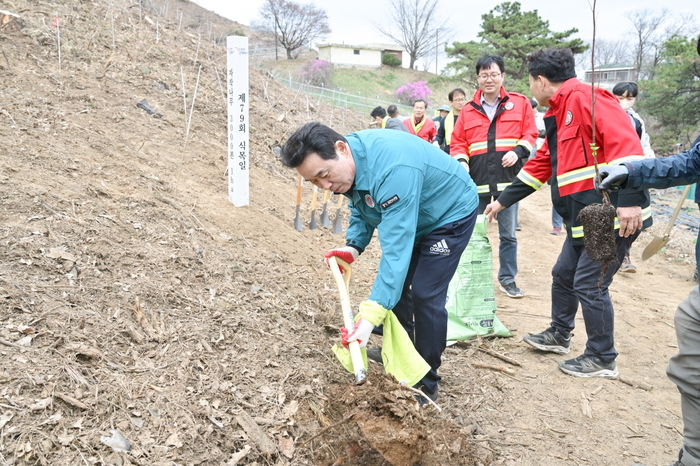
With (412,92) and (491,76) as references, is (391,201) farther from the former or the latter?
(412,92)

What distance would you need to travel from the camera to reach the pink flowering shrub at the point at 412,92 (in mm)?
28859

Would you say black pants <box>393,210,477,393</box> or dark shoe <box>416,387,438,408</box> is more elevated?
black pants <box>393,210,477,393</box>

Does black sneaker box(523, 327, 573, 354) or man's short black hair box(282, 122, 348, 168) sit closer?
man's short black hair box(282, 122, 348, 168)

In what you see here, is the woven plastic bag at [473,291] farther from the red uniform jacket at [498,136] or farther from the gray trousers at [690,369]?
the gray trousers at [690,369]

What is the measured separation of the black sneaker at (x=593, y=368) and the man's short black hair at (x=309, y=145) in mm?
2253

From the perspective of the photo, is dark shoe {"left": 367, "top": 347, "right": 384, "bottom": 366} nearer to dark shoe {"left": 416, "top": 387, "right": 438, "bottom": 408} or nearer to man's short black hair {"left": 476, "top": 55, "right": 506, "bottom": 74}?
dark shoe {"left": 416, "top": 387, "right": 438, "bottom": 408}

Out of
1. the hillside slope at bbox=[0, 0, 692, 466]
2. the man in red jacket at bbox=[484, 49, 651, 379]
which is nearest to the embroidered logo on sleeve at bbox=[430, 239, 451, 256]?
the hillside slope at bbox=[0, 0, 692, 466]

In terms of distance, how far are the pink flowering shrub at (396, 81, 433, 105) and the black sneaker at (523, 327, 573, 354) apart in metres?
26.3

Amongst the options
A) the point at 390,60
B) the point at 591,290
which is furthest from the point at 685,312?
the point at 390,60

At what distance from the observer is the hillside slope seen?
212 centimetres

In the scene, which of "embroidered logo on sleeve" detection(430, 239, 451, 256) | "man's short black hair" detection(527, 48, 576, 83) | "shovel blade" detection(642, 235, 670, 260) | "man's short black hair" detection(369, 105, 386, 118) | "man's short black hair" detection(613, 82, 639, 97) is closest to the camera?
"embroidered logo on sleeve" detection(430, 239, 451, 256)

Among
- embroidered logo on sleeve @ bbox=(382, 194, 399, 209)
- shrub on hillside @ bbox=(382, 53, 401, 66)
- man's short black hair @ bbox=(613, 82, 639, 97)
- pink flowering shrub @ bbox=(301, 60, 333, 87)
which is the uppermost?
shrub on hillside @ bbox=(382, 53, 401, 66)

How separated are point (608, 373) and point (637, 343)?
3.05ft

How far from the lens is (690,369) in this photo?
6.61 feet
